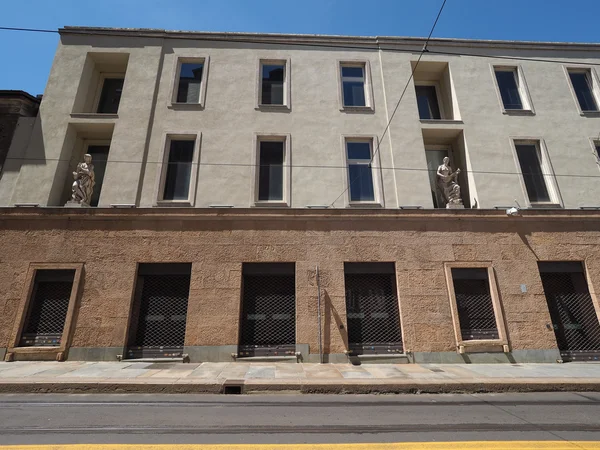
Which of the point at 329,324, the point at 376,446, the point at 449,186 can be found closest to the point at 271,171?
the point at 329,324

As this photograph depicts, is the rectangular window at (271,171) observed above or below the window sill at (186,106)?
below

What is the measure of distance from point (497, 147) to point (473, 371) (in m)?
9.10

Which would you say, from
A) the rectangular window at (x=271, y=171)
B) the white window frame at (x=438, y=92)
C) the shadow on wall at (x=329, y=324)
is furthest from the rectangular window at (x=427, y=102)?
the shadow on wall at (x=329, y=324)

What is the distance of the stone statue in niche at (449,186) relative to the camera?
1197 cm

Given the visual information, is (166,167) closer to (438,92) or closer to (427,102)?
(427,102)

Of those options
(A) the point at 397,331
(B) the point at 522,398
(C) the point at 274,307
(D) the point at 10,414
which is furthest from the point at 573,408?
(D) the point at 10,414

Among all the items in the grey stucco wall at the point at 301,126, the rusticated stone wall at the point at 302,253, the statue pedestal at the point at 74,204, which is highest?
the grey stucco wall at the point at 301,126

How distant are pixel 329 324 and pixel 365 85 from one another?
1041 cm

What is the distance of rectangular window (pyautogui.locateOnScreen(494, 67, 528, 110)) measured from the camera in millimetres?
14070

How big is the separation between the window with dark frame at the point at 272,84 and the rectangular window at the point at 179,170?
3810 mm

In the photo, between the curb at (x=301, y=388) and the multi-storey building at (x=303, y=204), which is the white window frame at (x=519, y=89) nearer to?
the multi-storey building at (x=303, y=204)

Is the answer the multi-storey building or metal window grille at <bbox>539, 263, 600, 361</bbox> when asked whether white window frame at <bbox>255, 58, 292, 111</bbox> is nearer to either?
the multi-storey building

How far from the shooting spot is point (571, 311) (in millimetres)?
11062

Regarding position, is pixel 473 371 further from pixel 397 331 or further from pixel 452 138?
pixel 452 138
